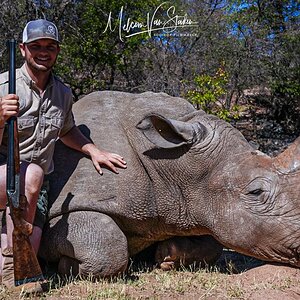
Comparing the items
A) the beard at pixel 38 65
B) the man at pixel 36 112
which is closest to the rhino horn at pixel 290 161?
the man at pixel 36 112

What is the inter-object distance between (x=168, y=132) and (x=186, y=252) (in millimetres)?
1183

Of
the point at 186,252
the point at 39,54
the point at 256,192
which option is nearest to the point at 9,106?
the point at 39,54

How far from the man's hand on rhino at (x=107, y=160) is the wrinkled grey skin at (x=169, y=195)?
7 centimetres

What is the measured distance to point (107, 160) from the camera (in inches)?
207

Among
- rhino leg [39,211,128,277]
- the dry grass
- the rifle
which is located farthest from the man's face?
the dry grass

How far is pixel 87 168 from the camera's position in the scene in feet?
17.5

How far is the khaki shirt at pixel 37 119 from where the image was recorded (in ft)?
16.0

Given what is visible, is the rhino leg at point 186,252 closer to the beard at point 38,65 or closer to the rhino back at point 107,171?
the rhino back at point 107,171

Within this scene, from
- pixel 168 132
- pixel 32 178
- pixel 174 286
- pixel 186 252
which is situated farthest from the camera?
pixel 186 252

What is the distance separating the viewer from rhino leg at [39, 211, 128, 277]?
491 cm

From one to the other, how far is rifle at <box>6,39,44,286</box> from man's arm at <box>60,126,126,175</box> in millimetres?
998

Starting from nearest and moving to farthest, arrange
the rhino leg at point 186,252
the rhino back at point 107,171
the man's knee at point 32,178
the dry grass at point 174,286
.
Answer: the dry grass at point 174,286, the man's knee at point 32,178, the rhino back at point 107,171, the rhino leg at point 186,252

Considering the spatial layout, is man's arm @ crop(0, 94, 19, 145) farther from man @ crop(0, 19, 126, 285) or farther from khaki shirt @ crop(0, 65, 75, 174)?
khaki shirt @ crop(0, 65, 75, 174)

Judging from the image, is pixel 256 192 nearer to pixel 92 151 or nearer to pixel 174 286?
pixel 174 286
